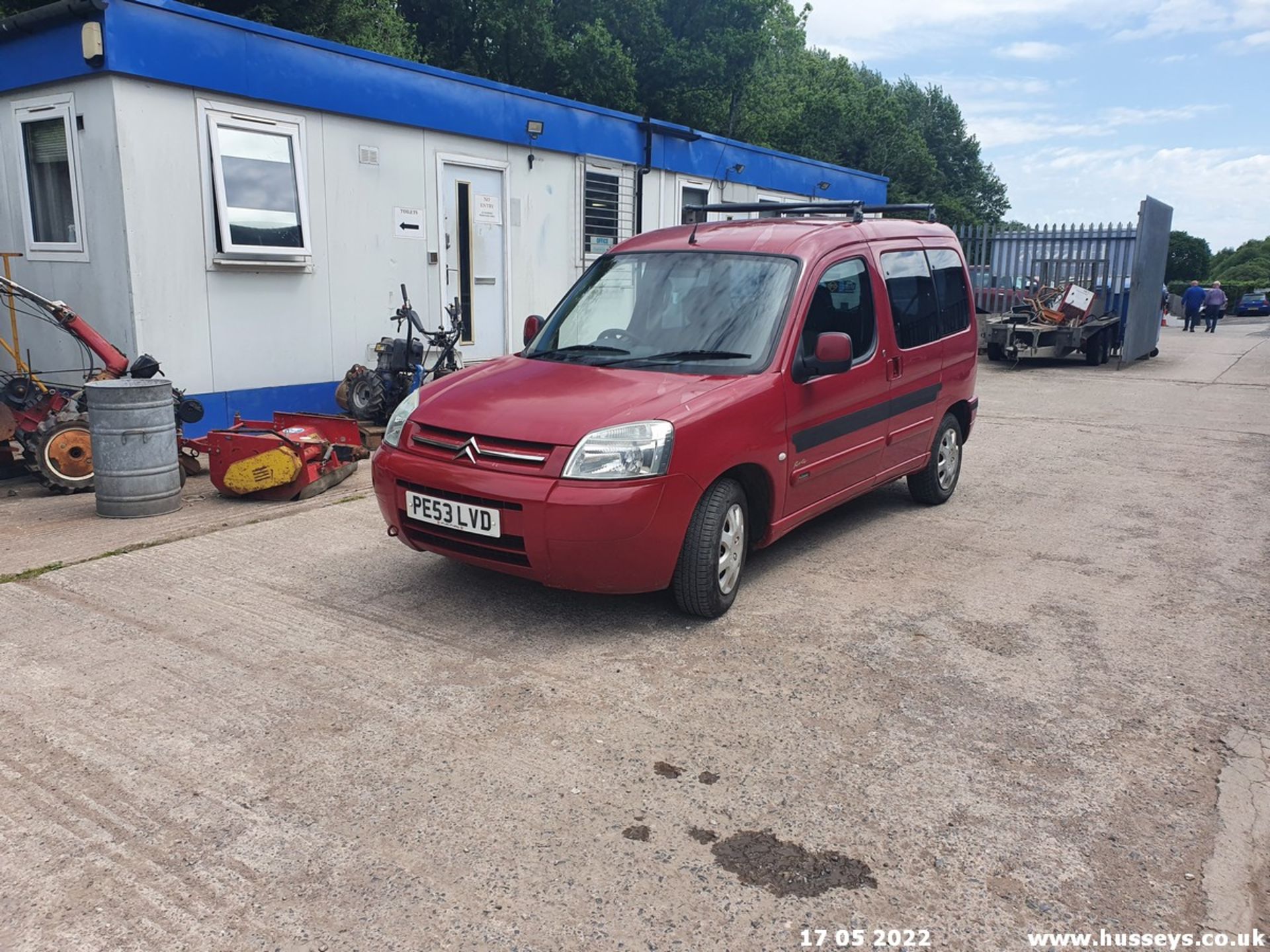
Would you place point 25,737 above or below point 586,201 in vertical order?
below

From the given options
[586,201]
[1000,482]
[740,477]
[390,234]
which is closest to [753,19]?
[586,201]

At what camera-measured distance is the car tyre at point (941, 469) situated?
707cm

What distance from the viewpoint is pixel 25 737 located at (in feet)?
11.8

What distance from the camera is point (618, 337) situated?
545 cm

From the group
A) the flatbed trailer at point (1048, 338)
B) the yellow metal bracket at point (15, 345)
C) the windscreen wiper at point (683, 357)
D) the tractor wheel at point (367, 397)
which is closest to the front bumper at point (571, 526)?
the windscreen wiper at point (683, 357)

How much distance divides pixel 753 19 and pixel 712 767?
31.5 meters

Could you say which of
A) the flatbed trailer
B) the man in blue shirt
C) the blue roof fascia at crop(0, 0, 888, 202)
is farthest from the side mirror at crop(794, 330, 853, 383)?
the man in blue shirt

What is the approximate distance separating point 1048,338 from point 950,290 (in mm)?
12863

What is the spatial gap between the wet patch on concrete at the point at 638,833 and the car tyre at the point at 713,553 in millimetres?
1652

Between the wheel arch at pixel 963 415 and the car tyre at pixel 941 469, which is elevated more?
the wheel arch at pixel 963 415

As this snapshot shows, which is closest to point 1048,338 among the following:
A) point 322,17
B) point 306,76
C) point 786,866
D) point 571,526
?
point 306,76

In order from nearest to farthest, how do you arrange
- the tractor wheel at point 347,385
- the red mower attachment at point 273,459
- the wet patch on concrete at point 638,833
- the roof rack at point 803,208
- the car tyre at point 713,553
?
the wet patch on concrete at point 638,833
the car tyre at point 713,553
the roof rack at point 803,208
the red mower attachment at point 273,459
the tractor wheel at point 347,385

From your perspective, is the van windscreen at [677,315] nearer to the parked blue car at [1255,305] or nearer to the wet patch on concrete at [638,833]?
the wet patch on concrete at [638,833]

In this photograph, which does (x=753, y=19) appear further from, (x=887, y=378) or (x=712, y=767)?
(x=712, y=767)
